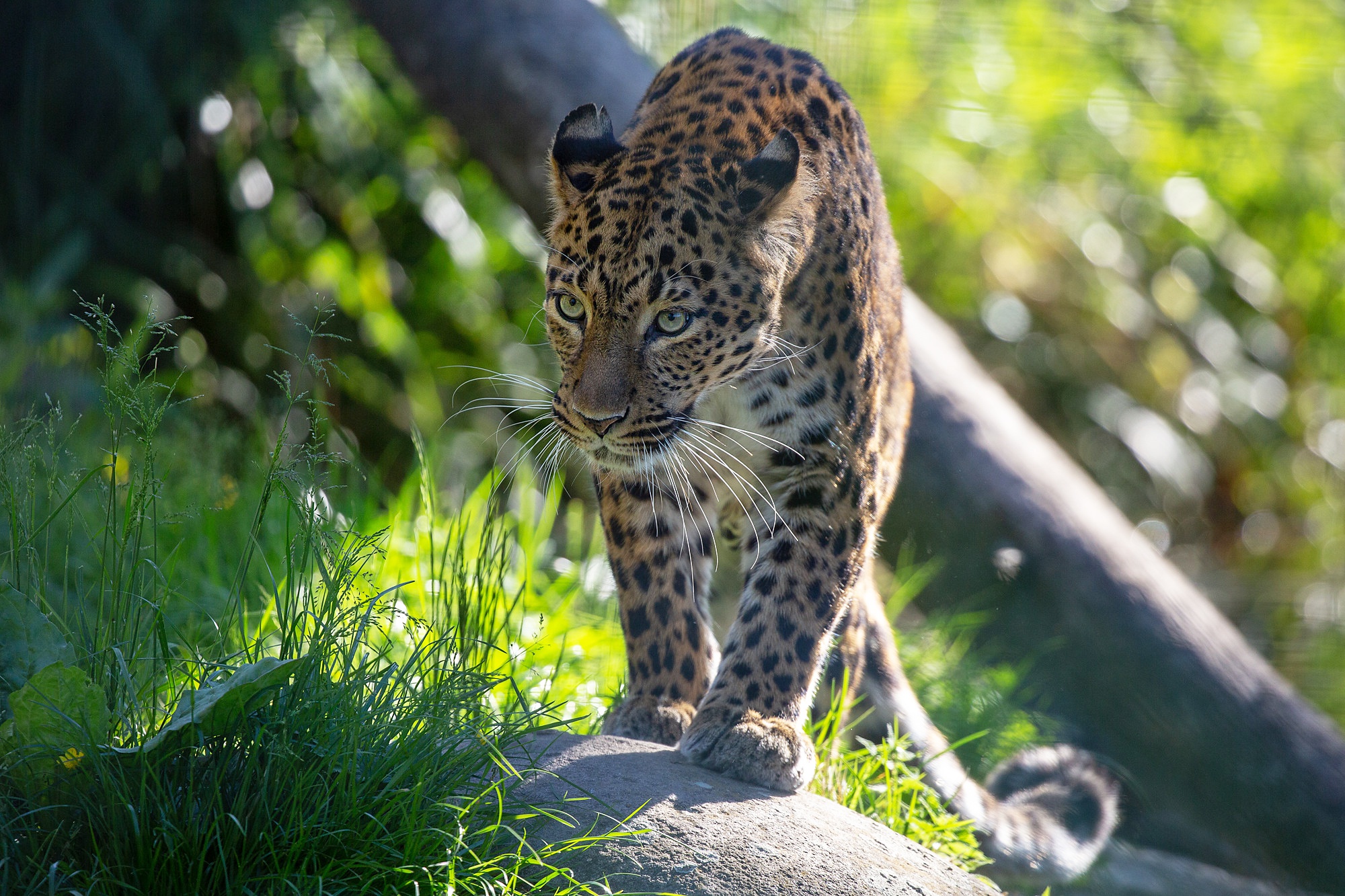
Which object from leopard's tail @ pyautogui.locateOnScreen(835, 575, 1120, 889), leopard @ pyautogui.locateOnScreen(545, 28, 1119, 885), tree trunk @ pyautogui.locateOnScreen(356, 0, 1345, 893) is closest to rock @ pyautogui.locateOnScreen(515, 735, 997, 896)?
leopard @ pyautogui.locateOnScreen(545, 28, 1119, 885)

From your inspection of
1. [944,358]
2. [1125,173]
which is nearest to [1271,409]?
[1125,173]

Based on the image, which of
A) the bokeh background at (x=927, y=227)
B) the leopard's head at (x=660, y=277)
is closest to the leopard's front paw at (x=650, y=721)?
the leopard's head at (x=660, y=277)

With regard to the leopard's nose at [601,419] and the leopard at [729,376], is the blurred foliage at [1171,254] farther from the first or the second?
the leopard's nose at [601,419]

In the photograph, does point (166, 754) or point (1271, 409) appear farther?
point (1271, 409)

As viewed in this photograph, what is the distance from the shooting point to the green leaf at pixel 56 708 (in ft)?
8.04

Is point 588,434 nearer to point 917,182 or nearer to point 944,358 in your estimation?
point 944,358

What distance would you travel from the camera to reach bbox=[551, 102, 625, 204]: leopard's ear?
11.8 feet

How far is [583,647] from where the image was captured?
4.76m

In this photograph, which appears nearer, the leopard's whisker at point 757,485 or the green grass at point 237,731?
the green grass at point 237,731

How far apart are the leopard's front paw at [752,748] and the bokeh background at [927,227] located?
2.75 meters

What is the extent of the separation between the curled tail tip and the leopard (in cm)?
73

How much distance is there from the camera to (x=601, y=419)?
11.1ft

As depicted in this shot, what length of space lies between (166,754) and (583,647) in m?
2.43

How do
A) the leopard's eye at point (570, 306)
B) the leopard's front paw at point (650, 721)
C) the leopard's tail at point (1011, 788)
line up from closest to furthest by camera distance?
the leopard's eye at point (570, 306)
the leopard's front paw at point (650, 721)
the leopard's tail at point (1011, 788)
